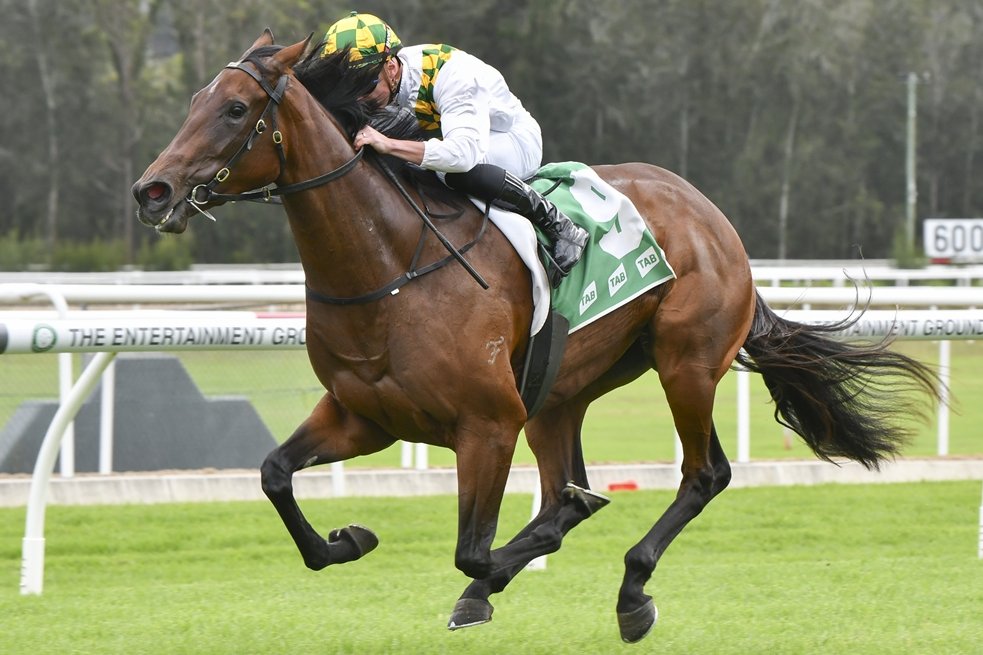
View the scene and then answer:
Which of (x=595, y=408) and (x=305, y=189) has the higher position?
(x=305, y=189)

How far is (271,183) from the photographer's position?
371 centimetres

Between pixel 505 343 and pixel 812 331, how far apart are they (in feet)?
5.30

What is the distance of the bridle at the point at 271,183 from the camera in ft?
11.5

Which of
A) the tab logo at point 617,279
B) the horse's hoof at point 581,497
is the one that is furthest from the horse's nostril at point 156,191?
the horse's hoof at point 581,497

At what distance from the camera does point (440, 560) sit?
6.07 meters

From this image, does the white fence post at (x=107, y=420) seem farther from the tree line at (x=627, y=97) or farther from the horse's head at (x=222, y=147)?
the tree line at (x=627, y=97)

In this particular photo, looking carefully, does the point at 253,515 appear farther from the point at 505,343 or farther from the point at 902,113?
the point at 902,113

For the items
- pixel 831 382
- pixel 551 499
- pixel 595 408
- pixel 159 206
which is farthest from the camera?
pixel 595 408

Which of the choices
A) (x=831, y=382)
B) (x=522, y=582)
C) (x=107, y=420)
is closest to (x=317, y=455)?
(x=522, y=582)

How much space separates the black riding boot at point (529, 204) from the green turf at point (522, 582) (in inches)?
44.2

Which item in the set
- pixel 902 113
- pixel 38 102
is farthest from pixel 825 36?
pixel 38 102

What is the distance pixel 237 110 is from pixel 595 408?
317 inches

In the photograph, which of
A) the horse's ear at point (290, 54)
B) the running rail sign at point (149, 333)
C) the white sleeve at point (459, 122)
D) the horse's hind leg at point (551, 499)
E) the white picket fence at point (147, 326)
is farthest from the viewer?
the white picket fence at point (147, 326)

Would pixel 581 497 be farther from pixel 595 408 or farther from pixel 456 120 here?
pixel 595 408
